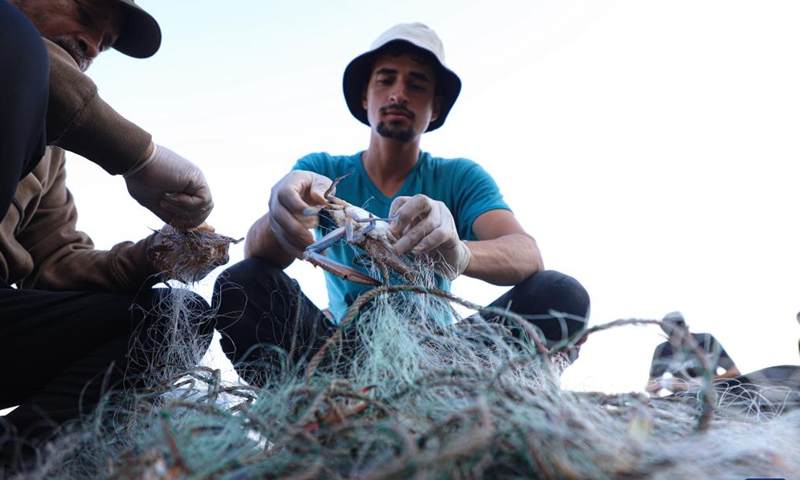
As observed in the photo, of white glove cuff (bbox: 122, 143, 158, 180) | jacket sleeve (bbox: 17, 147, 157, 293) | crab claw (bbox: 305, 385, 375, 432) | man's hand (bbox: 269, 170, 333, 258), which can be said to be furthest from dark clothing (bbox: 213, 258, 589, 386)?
crab claw (bbox: 305, 385, 375, 432)

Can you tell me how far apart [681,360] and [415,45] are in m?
1.89

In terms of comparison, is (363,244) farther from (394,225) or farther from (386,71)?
(386,71)

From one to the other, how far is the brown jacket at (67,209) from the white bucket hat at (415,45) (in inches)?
50.0

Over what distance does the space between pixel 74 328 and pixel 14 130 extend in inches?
26.7

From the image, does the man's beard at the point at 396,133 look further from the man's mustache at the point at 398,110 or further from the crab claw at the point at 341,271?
the crab claw at the point at 341,271

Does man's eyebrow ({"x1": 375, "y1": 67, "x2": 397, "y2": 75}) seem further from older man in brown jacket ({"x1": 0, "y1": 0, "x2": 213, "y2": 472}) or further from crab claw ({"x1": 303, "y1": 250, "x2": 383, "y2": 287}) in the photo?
crab claw ({"x1": 303, "y1": 250, "x2": 383, "y2": 287})

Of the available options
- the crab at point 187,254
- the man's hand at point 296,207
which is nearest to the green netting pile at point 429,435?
the crab at point 187,254

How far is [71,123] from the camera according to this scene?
135 centimetres

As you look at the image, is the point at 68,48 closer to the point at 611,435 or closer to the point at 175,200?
the point at 175,200

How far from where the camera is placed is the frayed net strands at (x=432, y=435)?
600mm

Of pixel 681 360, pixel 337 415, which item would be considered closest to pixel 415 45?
pixel 681 360

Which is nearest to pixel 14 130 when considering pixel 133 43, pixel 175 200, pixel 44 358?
pixel 175 200

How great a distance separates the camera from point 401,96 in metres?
2.57

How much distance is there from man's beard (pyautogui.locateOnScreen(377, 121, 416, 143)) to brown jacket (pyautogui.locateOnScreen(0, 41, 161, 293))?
1.10 m
